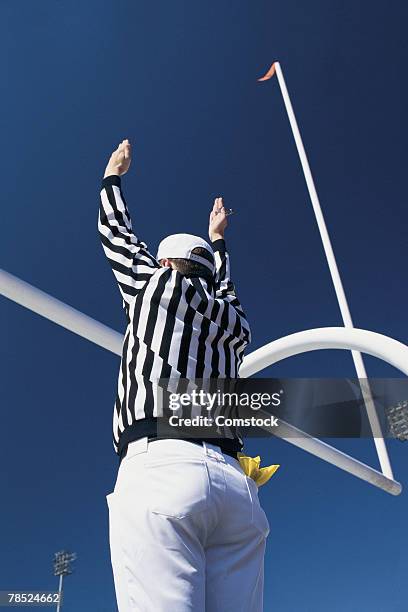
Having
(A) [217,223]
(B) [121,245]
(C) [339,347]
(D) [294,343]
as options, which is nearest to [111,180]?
(B) [121,245]

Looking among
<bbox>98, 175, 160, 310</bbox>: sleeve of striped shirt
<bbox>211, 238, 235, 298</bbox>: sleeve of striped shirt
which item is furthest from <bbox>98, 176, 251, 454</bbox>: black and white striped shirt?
<bbox>211, 238, 235, 298</bbox>: sleeve of striped shirt

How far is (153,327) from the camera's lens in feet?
6.41

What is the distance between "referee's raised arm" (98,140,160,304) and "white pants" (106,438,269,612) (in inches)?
22.1

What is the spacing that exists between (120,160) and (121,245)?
0.43 metres

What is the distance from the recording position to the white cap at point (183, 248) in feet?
7.28

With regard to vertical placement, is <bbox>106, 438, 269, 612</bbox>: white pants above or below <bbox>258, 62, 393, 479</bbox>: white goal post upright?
below

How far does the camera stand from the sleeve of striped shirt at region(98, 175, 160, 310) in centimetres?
209

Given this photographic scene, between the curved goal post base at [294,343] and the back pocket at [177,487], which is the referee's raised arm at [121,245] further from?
the curved goal post base at [294,343]

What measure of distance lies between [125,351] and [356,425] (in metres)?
2.50

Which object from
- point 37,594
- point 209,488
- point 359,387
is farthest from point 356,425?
point 37,594

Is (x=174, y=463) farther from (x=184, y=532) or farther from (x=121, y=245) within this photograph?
(x=121, y=245)

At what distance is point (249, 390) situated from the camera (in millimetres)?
2389

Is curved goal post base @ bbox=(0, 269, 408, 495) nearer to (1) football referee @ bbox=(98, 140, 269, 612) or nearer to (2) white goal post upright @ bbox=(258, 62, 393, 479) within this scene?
(2) white goal post upright @ bbox=(258, 62, 393, 479)

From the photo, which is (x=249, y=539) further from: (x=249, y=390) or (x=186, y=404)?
(x=249, y=390)
